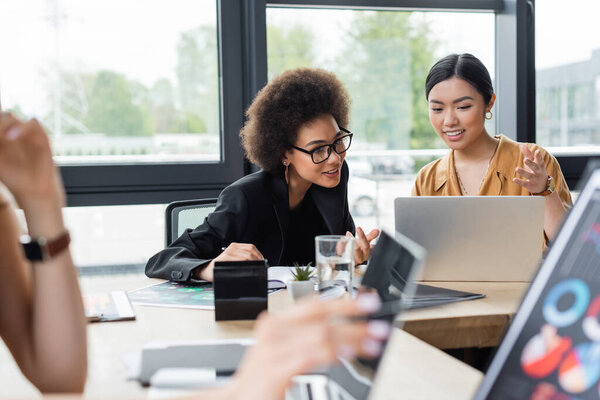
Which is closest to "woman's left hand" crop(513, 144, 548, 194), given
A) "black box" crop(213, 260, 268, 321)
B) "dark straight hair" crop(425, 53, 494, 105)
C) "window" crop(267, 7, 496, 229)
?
"dark straight hair" crop(425, 53, 494, 105)

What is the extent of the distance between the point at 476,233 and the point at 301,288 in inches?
19.7

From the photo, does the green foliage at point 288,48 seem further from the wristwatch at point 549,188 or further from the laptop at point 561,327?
the laptop at point 561,327

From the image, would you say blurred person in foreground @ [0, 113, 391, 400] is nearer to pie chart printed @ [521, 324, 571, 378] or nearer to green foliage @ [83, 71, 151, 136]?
pie chart printed @ [521, 324, 571, 378]

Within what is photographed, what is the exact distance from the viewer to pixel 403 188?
132 inches

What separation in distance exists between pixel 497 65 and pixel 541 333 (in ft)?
10.3

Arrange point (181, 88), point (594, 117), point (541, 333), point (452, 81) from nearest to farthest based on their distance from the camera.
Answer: point (541, 333), point (452, 81), point (181, 88), point (594, 117)

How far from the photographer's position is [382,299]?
23.3 inches

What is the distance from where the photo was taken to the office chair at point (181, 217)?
2242 millimetres

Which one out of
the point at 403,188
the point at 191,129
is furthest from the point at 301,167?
the point at 403,188

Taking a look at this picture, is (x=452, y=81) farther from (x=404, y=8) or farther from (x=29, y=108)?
(x=29, y=108)

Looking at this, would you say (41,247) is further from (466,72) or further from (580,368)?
(466,72)

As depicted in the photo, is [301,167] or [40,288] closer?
[40,288]

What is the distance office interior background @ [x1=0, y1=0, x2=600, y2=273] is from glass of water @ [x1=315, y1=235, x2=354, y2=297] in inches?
65.2

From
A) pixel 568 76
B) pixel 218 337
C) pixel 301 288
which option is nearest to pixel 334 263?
pixel 301 288
